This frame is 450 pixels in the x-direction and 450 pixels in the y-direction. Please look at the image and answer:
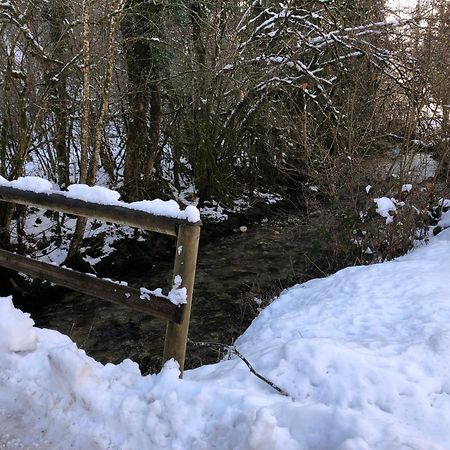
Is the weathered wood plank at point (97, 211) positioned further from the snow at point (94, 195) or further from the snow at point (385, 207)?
the snow at point (385, 207)

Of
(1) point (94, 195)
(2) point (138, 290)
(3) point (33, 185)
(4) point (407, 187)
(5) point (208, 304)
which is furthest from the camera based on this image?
(5) point (208, 304)

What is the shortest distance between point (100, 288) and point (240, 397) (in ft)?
3.73

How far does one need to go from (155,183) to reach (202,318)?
4829 mm

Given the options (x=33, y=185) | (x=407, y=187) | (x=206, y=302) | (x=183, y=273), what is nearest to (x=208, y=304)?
(x=206, y=302)

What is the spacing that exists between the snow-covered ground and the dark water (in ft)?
9.43

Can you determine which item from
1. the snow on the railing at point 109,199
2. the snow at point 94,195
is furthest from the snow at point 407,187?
the snow at point 94,195

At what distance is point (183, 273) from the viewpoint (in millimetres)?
2840

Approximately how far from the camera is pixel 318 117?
11.8 m

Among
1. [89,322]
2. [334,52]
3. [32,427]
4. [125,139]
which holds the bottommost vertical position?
[89,322]

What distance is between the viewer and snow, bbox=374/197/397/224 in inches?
279

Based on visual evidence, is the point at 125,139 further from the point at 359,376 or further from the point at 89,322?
the point at 359,376

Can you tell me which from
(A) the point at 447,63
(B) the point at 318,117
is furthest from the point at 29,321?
(B) the point at 318,117

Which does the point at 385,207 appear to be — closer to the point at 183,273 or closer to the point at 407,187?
the point at 407,187

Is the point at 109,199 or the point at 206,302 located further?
the point at 206,302
